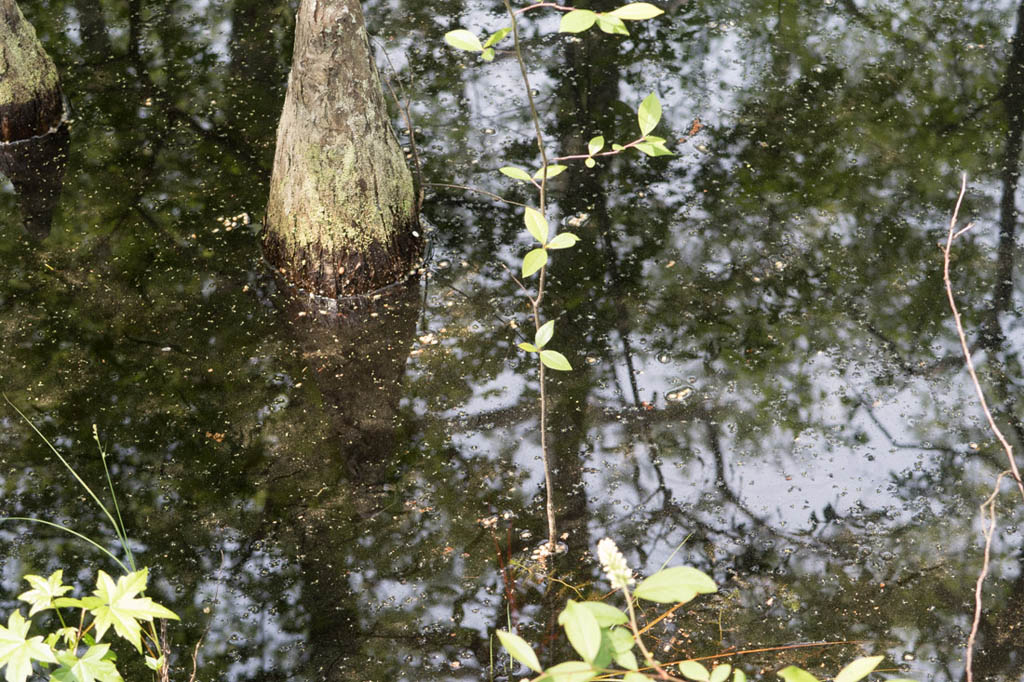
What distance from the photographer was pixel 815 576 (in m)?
3.74

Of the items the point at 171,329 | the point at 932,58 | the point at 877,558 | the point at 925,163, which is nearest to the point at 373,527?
the point at 171,329

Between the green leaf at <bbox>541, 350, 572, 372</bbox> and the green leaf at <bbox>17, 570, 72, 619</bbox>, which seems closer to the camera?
the green leaf at <bbox>17, 570, 72, 619</bbox>

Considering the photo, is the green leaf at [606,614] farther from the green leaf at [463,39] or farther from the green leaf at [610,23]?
the green leaf at [463,39]

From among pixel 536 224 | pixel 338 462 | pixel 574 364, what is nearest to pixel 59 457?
pixel 338 462

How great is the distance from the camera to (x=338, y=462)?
4.23 m

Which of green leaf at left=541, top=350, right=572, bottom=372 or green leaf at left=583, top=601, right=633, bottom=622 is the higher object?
green leaf at left=583, top=601, right=633, bottom=622

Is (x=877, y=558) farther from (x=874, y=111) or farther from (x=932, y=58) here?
(x=932, y=58)

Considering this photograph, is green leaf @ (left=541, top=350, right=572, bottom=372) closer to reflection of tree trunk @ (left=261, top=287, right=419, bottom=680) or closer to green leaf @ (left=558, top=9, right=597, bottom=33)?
green leaf @ (left=558, top=9, right=597, bottom=33)

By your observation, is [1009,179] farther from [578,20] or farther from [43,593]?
[43,593]

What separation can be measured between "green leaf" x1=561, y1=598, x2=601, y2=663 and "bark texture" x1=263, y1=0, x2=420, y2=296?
139 inches

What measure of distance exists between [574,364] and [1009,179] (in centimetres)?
281

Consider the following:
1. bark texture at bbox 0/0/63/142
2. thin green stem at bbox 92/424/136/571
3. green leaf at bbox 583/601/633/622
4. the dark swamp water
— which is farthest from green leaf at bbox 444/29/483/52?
bark texture at bbox 0/0/63/142

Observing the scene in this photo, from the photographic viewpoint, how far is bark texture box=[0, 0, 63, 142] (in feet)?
19.4

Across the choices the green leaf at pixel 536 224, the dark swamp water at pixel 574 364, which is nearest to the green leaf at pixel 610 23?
the green leaf at pixel 536 224
